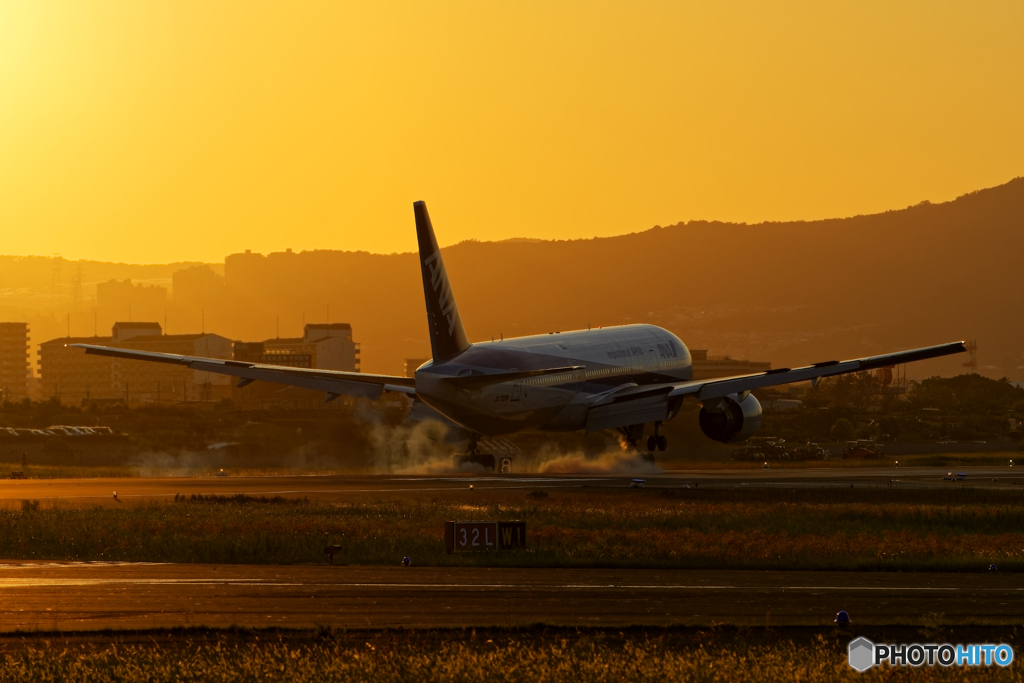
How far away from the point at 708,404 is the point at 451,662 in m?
54.3

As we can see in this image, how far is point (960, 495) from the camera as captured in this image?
193 ft

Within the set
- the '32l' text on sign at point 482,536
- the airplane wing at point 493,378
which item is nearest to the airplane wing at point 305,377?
the airplane wing at point 493,378

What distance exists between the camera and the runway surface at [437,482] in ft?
210

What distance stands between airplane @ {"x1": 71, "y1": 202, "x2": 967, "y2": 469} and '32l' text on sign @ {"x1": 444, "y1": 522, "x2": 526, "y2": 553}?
26.0m

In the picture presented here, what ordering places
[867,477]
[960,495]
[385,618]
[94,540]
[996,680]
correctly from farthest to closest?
[867,477] → [960,495] → [94,540] → [385,618] → [996,680]

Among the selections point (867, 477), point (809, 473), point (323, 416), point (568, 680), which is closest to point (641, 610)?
point (568, 680)

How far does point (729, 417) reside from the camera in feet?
250

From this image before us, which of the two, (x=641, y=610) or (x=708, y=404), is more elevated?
(x=708, y=404)

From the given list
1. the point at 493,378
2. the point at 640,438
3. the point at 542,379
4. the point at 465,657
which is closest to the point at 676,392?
the point at 640,438

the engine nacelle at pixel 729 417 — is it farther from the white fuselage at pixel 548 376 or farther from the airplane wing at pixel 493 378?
the airplane wing at pixel 493 378

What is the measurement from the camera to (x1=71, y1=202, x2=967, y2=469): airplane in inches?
2692

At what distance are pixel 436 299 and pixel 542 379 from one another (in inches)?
326

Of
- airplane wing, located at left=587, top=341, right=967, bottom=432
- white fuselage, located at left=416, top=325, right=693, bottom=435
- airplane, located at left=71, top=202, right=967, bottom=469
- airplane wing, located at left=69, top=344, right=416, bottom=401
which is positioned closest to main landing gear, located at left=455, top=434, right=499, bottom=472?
airplane, located at left=71, top=202, right=967, bottom=469

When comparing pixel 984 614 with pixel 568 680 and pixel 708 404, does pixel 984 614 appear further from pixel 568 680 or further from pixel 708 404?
pixel 708 404
